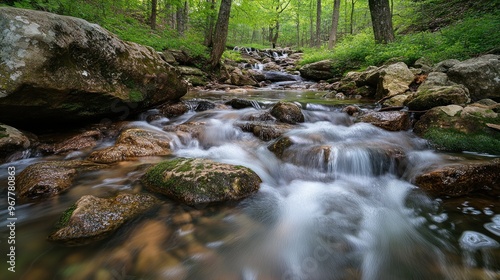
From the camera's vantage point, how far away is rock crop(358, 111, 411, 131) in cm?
463

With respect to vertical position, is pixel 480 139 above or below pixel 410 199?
above

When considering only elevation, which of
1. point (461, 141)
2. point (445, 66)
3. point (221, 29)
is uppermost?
point (221, 29)

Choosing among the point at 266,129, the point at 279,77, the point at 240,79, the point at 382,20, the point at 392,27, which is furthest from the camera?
A: the point at 279,77

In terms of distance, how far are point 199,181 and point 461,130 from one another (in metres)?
4.19

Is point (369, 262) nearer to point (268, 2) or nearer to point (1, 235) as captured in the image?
point (1, 235)

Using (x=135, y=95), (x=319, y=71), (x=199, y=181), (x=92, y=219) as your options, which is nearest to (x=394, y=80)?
(x=199, y=181)

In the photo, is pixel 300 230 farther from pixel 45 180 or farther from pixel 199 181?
pixel 45 180

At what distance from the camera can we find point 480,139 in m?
3.64

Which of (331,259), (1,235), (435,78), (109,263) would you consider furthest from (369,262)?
(435,78)

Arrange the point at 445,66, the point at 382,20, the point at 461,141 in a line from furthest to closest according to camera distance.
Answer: the point at 382,20 → the point at 445,66 → the point at 461,141

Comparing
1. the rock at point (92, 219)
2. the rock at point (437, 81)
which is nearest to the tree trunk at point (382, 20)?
the rock at point (437, 81)

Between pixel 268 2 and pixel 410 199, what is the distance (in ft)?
97.9

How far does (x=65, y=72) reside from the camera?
12.0 ft

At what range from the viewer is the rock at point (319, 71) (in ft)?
40.5
